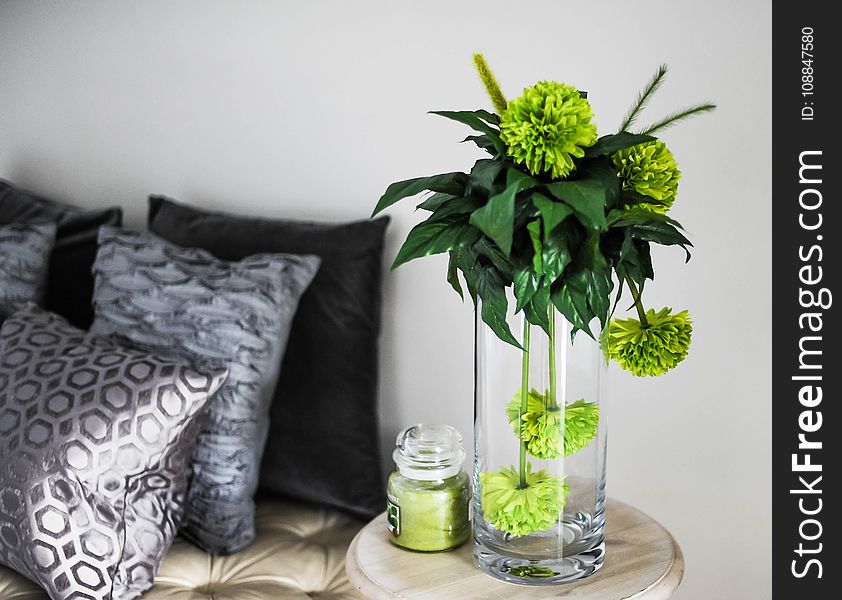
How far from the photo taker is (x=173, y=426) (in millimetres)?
1329

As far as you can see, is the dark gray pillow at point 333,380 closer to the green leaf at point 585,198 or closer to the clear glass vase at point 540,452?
the clear glass vase at point 540,452

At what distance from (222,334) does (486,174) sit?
652mm

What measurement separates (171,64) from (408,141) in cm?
63

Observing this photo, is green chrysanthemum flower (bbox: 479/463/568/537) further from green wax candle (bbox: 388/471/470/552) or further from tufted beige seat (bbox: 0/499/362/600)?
tufted beige seat (bbox: 0/499/362/600)

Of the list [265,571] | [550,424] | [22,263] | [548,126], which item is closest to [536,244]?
[548,126]

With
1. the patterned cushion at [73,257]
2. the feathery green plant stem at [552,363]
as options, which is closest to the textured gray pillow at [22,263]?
the patterned cushion at [73,257]

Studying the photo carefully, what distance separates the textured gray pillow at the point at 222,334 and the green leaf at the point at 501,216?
64 centimetres

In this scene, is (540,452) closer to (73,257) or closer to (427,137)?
(427,137)

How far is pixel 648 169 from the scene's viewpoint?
1.05m

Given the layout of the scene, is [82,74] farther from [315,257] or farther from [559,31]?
[559,31]

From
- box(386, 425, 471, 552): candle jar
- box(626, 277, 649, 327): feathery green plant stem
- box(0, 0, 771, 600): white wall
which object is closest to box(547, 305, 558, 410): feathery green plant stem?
box(626, 277, 649, 327): feathery green plant stem

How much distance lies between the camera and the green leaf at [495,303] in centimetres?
102

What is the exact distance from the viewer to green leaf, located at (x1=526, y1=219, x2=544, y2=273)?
3.14 feet
